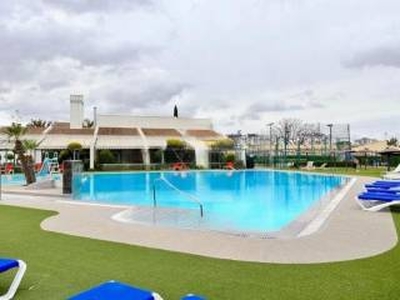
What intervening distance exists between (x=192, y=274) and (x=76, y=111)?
49.8 meters

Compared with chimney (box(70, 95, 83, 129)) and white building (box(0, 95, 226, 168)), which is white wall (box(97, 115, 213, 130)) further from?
chimney (box(70, 95, 83, 129))

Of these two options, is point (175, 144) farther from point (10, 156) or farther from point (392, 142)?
point (392, 142)

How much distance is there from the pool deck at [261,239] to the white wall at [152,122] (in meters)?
38.4

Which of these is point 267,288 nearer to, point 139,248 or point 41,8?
point 139,248

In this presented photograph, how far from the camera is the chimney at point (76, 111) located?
5300cm

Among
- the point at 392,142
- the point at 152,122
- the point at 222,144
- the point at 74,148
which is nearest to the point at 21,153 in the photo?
the point at 74,148

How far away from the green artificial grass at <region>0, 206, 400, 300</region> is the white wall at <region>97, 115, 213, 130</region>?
43.0m

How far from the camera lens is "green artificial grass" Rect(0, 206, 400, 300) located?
573cm

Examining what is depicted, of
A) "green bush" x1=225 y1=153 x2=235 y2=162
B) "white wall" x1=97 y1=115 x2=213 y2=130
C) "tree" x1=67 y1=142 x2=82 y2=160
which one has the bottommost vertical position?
"green bush" x1=225 y1=153 x2=235 y2=162

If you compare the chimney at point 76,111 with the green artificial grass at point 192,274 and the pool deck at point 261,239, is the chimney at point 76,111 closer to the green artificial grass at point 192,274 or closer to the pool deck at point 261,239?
the pool deck at point 261,239

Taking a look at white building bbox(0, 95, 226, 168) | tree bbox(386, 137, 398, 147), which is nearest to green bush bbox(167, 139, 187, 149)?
white building bbox(0, 95, 226, 168)

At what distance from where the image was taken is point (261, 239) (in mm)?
9375

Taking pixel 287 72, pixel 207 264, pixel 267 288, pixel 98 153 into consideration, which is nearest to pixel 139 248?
pixel 207 264

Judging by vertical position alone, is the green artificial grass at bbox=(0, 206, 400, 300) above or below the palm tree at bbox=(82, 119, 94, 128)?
below
